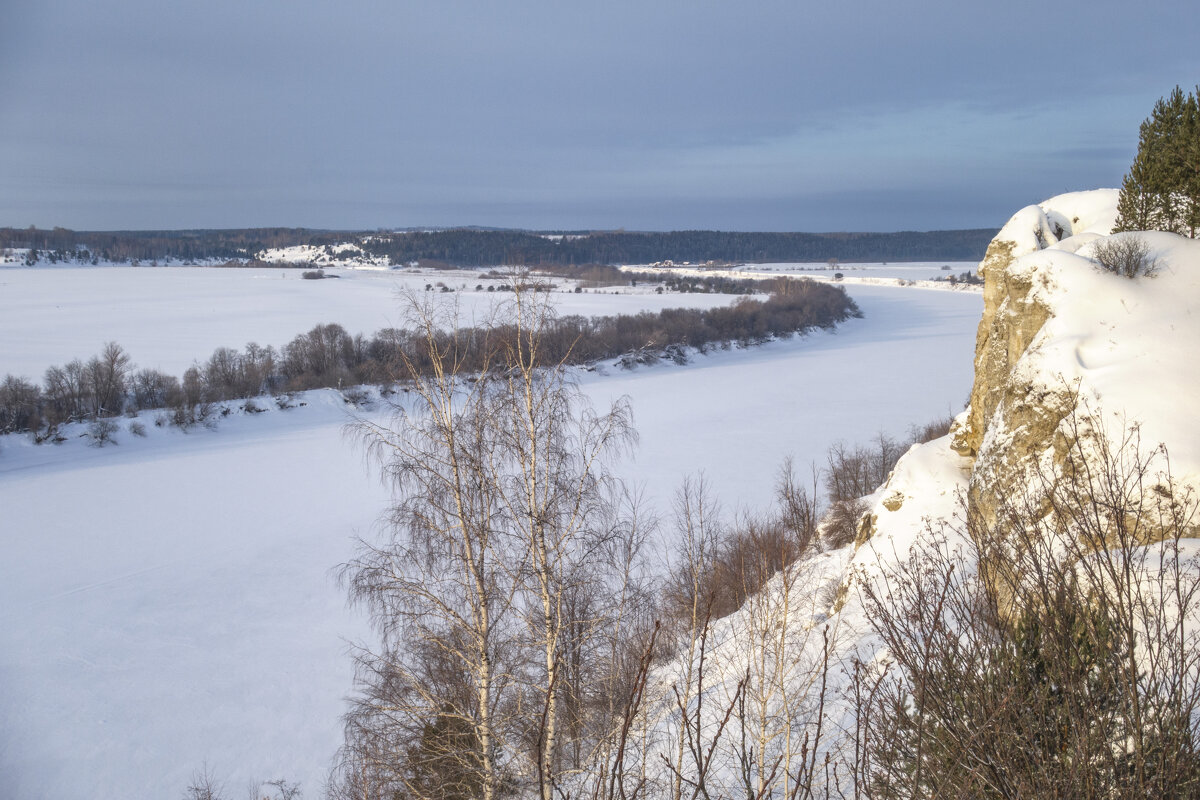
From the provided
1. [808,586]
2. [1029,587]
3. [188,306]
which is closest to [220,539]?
[808,586]

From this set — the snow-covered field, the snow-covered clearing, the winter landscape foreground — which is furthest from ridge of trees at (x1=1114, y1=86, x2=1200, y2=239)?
the snow-covered clearing

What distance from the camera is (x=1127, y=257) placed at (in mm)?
10094

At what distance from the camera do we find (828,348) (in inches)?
2643

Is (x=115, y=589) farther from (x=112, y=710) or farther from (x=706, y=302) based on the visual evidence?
(x=706, y=302)

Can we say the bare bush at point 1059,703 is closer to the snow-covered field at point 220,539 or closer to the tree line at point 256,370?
the snow-covered field at point 220,539

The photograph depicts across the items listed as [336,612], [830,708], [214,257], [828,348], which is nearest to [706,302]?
[828,348]

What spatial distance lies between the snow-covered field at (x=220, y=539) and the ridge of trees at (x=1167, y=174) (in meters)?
16.4

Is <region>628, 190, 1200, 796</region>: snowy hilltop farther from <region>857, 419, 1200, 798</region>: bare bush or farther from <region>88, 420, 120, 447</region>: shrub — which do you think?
<region>88, 420, 120, 447</region>: shrub

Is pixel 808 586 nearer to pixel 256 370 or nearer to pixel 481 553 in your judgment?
pixel 481 553

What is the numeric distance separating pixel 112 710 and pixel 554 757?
1211 centimetres

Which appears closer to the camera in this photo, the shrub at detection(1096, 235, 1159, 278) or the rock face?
the rock face

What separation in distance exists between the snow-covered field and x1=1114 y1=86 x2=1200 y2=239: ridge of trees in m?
16.4

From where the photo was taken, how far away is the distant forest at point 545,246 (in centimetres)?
13588

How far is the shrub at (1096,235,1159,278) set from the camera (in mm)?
10062
